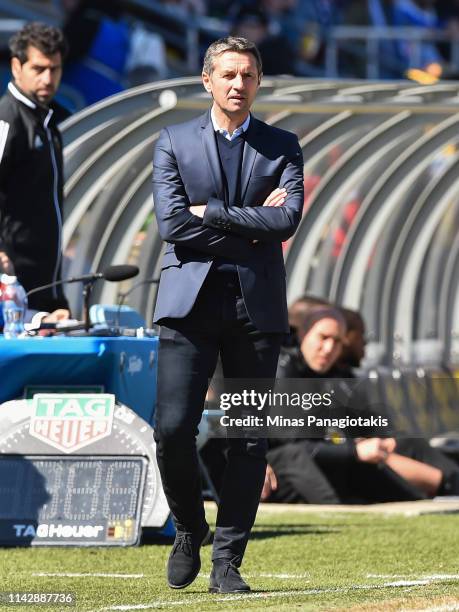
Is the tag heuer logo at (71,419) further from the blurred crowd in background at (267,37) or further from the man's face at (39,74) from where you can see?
the blurred crowd in background at (267,37)

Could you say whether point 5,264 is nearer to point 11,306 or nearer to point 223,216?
point 11,306

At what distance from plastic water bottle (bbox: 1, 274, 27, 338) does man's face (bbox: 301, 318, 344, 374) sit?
7.85ft

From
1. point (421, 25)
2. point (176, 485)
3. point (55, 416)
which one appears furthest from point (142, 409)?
point (421, 25)

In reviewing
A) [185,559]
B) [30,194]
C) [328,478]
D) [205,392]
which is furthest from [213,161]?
[328,478]

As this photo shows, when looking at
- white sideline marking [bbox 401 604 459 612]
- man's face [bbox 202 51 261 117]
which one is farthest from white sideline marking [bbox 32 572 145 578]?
man's face [bbox 202 51 261 117]

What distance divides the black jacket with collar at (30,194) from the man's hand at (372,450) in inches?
90.3

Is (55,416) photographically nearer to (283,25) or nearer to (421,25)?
(283,25)

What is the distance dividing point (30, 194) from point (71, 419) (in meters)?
1.23

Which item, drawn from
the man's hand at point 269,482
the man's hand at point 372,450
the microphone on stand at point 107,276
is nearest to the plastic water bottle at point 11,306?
the microphone on stand at point 107,276

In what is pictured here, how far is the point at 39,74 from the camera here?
28.5ft

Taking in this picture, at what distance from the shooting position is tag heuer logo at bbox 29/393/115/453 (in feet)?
26.6

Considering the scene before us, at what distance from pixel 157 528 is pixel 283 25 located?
1085cm

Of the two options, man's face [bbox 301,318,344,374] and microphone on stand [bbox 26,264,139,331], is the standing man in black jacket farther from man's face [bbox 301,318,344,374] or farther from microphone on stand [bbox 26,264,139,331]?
man's face [bbox 301,318,344,374]

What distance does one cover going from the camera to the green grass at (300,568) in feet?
19.3
